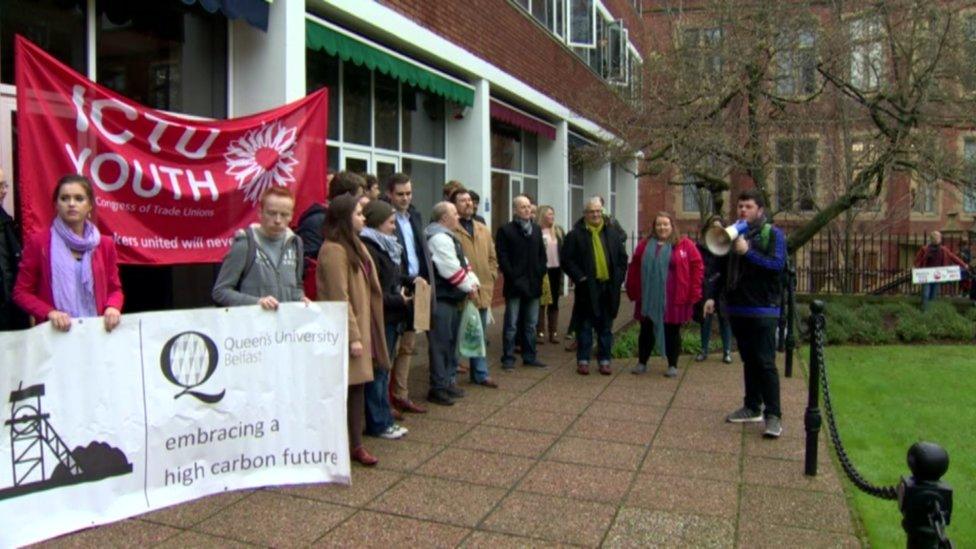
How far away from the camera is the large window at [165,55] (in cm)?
658

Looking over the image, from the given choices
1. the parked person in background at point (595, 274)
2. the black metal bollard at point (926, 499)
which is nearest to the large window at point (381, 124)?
the parked person in background at point (595, 274)

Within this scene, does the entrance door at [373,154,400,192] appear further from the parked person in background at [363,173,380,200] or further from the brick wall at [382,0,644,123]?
the parked person in background at [363,173,380,200]

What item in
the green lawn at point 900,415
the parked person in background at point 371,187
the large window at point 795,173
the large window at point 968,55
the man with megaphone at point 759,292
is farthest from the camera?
the large window at point 795,173

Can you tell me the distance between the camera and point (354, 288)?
5.09 m

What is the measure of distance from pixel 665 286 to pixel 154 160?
5116 millimetres

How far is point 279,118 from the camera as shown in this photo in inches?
245

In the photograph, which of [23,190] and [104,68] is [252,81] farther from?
[23,190]

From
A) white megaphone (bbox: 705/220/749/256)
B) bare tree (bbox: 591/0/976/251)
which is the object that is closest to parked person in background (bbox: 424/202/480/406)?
white megaphone (bbox: 705/220/749/256)

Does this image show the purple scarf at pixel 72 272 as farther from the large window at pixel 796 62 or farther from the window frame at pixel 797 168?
the window frame at pixel 797 168

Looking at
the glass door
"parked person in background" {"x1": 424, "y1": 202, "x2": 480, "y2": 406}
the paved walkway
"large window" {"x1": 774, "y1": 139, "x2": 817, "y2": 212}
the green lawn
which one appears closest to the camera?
the paved walkway

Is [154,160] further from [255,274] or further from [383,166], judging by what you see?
→ [383,166]

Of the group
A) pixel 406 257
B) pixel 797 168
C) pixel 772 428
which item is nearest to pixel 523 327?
pixel 406 257

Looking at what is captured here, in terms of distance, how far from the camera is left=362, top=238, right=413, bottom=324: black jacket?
18.6 feet

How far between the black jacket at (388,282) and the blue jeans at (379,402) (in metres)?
0.12
